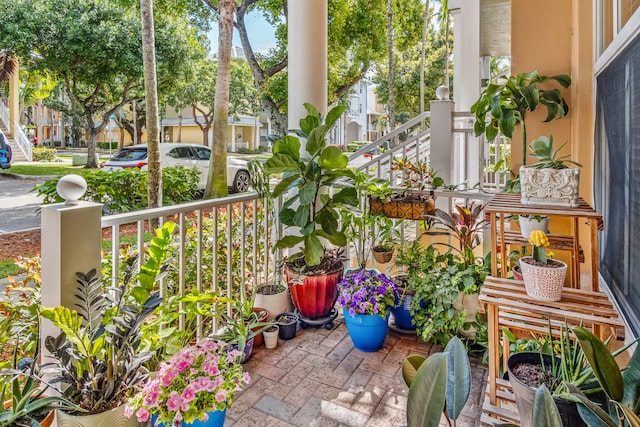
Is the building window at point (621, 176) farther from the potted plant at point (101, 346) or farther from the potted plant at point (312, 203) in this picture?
the potted plant at point (101, 346)

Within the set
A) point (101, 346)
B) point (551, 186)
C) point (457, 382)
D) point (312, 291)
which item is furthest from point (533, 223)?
point (101, 346)

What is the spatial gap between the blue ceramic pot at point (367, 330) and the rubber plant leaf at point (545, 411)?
4.79ft

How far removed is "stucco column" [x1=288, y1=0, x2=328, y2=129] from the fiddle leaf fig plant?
349 mm

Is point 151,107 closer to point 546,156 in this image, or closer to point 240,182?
point 240,182

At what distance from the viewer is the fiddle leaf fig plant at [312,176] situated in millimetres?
2305

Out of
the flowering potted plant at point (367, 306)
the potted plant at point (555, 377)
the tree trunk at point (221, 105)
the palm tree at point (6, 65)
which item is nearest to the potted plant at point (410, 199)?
the flowering potted plant at point (367, 306)

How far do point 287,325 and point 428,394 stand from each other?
5.45 ft

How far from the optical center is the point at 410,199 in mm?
2533

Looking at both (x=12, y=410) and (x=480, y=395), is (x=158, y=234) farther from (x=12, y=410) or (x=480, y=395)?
(x=480, y=395)

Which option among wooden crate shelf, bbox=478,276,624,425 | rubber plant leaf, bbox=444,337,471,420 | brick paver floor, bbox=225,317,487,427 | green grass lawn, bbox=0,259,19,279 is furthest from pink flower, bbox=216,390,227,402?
Result: green grass lawn, bbox=0,259,19,279

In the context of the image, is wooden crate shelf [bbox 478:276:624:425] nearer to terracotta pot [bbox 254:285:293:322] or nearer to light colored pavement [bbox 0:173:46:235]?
terracotta pot [bbox 254:285:293:322]

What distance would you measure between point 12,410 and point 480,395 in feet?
6.30

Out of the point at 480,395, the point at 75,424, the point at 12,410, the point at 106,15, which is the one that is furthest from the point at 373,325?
the point at 106,15

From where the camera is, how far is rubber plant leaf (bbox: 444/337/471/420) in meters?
0.96
